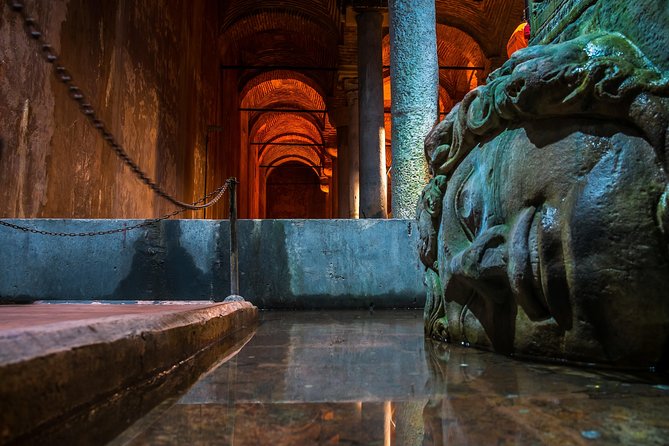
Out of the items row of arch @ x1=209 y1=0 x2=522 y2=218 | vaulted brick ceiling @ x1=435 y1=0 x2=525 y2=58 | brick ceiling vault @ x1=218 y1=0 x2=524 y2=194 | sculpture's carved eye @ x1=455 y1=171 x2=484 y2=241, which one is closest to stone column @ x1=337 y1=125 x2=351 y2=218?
row of arch @ x1=209 y1=0 x2=522 y2=218

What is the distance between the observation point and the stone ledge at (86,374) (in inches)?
37.0

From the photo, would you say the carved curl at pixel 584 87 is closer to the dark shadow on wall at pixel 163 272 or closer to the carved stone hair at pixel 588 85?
the carved stone hair at pixel 588 85

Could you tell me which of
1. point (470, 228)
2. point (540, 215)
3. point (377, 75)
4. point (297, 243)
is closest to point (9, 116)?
point (297, 243)

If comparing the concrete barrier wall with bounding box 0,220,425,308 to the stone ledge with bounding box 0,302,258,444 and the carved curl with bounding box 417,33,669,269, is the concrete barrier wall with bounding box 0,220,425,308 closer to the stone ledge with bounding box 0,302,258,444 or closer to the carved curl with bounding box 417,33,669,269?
the carved curl with bounding box 417,33,669,269

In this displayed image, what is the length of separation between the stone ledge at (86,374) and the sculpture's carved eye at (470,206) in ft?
4.51

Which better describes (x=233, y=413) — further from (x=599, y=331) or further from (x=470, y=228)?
(x=470, y=228)

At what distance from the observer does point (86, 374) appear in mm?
1176

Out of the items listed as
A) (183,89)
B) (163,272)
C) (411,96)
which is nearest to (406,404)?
(163,272)

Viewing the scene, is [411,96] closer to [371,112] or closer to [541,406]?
[371,112]

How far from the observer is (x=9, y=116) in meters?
4.55

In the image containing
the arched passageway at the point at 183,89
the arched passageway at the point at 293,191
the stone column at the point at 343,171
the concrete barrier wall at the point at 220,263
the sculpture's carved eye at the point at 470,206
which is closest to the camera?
the sculpture's carved eye at the point at 470,206

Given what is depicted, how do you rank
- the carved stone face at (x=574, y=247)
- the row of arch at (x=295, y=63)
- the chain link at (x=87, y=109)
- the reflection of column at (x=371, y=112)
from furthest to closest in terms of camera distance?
1. the row of arch at (x=295, y=63)
2. the reflection of column at (x=371, y=112)
3. the chain link at (x=87, y=109)
4. the carved stone face at (x=574, y=247)

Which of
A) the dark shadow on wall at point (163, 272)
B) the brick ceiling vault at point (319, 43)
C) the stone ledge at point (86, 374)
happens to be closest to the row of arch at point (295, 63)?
the brick ceiling vault at point (319, 43)

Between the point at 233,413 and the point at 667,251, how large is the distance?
1435 millimetres
